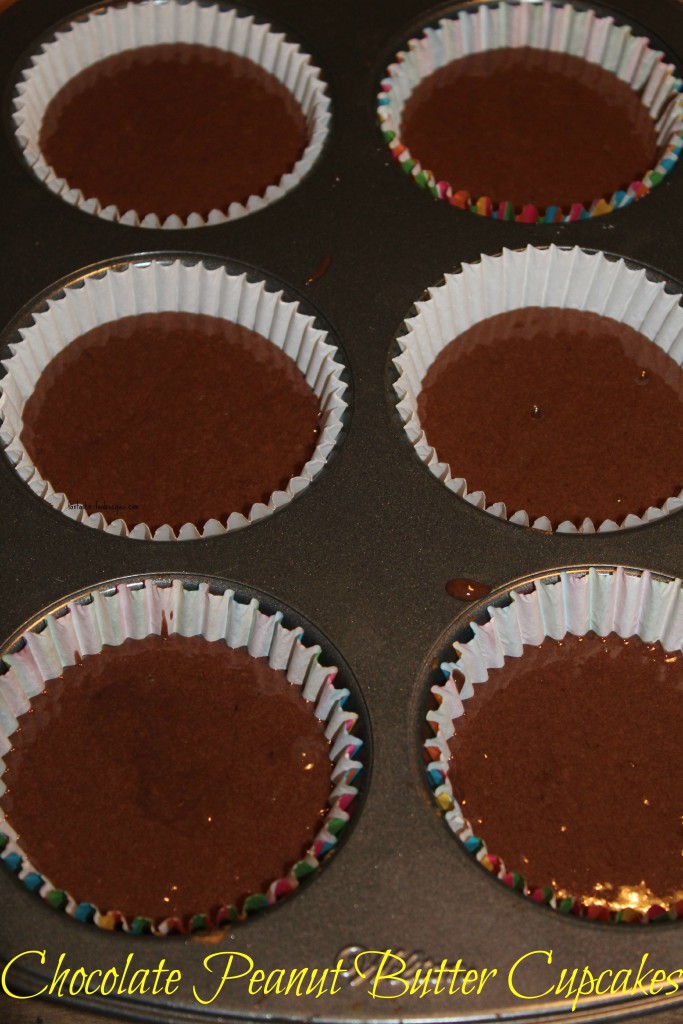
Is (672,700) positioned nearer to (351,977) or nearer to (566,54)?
(351,977)

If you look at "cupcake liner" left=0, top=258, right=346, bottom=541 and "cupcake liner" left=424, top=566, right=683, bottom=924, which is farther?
"cupcake liner" left=0, top=258, right=346, bottom=541

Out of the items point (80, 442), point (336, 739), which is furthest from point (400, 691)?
point (80, 442)

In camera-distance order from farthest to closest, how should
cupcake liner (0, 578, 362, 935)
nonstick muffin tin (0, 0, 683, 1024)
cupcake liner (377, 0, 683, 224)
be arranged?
cupcake liner (377, 0, 683, 224) < cupcake liner (0, 578, 362, 935) < nonstick muffin tin (0, 0, 683, 1024)

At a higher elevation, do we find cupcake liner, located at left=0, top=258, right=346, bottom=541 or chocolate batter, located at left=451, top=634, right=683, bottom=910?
cupcake liner, located at left=0, top=258, right=346, bottom=541

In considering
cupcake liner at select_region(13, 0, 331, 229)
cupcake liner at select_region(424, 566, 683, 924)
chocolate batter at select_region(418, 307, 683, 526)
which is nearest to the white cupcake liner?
chocolate batter at select_region(418, 307, 683, 526)

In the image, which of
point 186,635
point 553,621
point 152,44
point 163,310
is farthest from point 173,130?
point 553,621

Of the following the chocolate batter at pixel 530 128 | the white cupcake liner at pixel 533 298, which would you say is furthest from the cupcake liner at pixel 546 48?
the white cupcake liner at pixel 533 298

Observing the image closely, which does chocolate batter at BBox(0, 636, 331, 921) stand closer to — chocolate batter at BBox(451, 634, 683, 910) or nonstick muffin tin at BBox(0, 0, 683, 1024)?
nonstick muffin tin at BBox(0, 0, 683, 1024)
